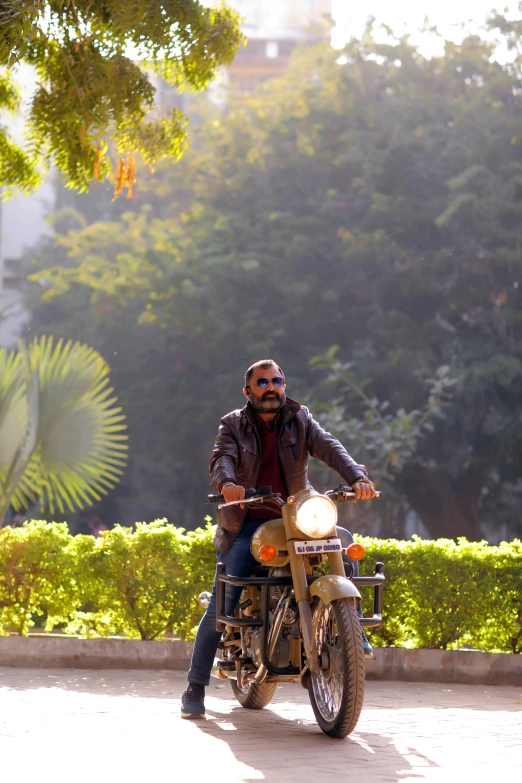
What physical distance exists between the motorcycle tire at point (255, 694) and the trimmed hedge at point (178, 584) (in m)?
2.14

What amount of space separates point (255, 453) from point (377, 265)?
24.0m

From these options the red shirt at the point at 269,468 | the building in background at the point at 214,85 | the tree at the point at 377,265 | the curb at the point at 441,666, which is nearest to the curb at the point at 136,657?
the curb at the point at 441,666

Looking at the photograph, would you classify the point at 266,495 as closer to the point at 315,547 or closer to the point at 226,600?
the point at 315,547

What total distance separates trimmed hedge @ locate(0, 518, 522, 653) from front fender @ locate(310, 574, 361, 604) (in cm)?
323

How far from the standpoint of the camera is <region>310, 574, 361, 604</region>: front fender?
18.1 ft

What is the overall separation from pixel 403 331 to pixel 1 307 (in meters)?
21.1

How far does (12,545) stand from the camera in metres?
9.35

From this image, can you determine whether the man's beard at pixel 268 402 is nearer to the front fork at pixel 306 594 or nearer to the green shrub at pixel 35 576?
the front fork at pixel 306 594

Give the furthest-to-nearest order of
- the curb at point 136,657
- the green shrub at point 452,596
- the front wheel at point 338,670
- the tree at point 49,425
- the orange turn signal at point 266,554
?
1. the tree at point 49,425
2. the green shrub at point 452,596
3. the curb at point 136,657
4. the orange turn signal at point 266,554
5. the front wheel at point 338,670

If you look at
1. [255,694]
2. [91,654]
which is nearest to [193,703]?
[255,694]

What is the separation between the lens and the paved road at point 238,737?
484 cm

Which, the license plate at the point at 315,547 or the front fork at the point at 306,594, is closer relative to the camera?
the front fork at the point at 306,594

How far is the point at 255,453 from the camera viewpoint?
6320 mm

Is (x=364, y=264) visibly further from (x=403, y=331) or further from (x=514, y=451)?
(x=514, y=451)
